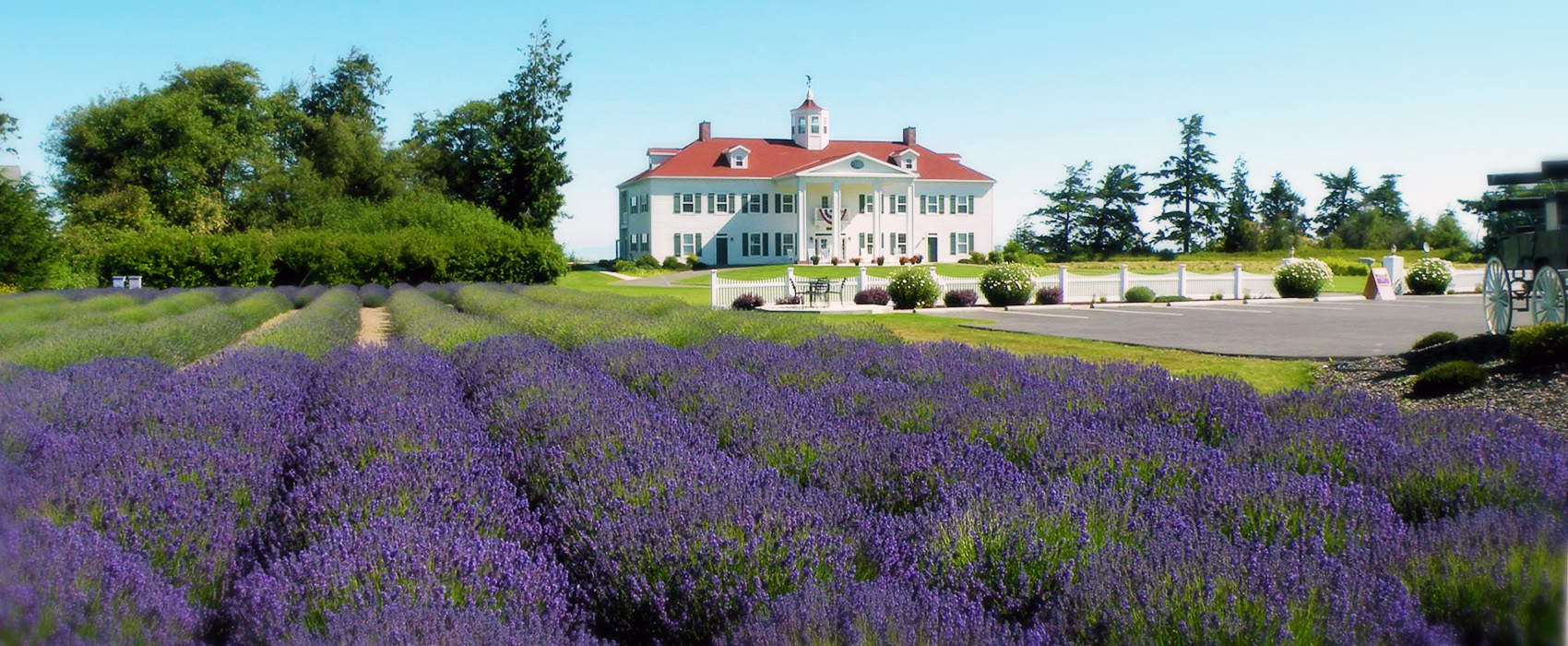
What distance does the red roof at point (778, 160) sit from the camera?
65750 millimetres

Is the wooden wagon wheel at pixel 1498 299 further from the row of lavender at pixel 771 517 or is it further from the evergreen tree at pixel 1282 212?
the evergreen tree at pixel 1282 212

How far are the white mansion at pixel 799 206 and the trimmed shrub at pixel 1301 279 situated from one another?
1287 inches

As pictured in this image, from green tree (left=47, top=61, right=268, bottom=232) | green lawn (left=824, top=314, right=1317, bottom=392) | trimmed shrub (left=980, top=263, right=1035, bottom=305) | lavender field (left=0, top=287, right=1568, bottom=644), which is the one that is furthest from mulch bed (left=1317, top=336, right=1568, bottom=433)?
trimmed shrub (left=980, top=263, right=1035, bottom=305)

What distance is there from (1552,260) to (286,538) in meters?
8.23

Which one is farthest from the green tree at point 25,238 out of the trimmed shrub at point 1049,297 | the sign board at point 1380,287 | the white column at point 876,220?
the white column at point 876,220

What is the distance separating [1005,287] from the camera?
99.7 ft

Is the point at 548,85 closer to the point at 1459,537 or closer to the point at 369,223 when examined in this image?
the point at 369,223

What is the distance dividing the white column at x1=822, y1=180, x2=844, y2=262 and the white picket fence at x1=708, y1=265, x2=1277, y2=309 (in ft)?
92.2

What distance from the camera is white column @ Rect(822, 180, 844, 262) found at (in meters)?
63.1

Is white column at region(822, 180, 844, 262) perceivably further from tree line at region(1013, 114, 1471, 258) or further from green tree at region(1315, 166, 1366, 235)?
green tree at region(1315, 166, 1366, 235)

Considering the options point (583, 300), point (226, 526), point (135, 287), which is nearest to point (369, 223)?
point (135, 287)

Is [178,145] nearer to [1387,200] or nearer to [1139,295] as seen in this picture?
[1139,295]

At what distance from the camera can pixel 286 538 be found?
4004 millimetres

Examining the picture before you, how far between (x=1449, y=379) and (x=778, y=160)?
199ft
